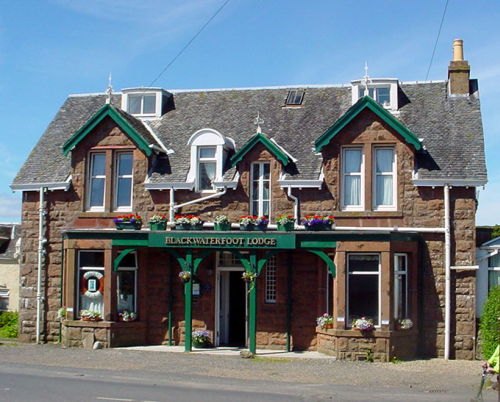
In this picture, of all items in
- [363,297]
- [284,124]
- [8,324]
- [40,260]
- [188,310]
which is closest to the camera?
[363,297]

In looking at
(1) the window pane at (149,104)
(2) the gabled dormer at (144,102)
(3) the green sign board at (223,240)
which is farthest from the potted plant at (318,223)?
(1) the window pane at (149,104)

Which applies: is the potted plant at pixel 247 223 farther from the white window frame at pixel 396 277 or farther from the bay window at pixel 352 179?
the white window frame at pixel 396 277

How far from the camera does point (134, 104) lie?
91.4ft

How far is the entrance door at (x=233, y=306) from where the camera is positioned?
24.8 metres

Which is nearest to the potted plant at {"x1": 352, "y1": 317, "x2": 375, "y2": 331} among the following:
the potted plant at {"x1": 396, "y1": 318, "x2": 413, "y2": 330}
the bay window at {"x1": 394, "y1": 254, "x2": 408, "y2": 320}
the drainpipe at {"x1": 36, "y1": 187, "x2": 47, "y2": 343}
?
the potted plant at {"x1": 396, "y1": 318, "x2": 413, "y2": 330}

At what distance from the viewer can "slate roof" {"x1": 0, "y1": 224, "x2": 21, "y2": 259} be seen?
3312cm

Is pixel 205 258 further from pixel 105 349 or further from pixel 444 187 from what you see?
pixel 444 187

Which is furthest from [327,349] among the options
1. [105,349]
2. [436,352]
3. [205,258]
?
[105,349]

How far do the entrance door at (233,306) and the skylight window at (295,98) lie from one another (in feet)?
20.6

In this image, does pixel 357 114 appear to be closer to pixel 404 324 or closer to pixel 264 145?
pixel 264 145

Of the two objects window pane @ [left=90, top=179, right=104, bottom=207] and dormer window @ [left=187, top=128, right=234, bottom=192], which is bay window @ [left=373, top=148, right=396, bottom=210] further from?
window pane @ [left=90, top=179, right=104, bottom=207]

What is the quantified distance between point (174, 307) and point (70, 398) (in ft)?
33.8

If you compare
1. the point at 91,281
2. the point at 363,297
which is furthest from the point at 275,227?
the point at 91,281

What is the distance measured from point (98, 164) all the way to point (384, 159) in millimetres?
9108
